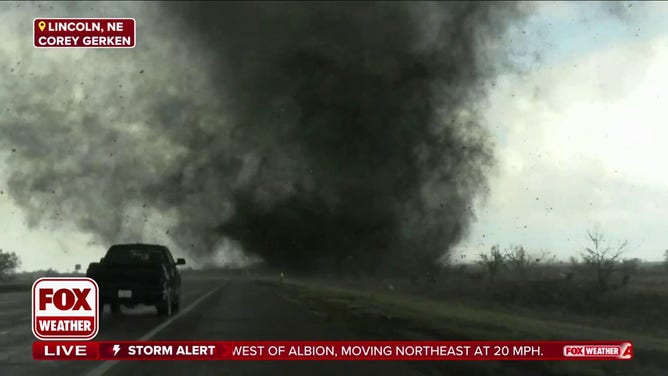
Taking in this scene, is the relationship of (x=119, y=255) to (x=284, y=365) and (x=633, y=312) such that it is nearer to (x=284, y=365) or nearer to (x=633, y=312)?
(x=284, y=365)

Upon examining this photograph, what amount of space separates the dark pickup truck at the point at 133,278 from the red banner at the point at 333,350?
5.64 m

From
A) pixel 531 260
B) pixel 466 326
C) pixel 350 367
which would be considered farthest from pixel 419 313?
pixel 531 260

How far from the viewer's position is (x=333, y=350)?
1329 cm

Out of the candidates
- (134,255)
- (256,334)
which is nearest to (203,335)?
(256,334)

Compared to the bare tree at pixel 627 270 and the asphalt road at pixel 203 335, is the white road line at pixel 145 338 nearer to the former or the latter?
the asphalt road at pixel 203 335

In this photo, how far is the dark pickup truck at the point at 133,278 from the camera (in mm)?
19344

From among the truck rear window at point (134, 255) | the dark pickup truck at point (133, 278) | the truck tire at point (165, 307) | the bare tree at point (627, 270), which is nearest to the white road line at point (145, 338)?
the truck tire at point (165, 307)

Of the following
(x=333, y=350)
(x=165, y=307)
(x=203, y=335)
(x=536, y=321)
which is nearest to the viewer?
(x=333, y=350)

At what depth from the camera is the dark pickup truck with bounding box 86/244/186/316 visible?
63.5ft

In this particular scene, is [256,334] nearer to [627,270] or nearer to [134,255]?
[134,255]

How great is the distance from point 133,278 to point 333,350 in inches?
329

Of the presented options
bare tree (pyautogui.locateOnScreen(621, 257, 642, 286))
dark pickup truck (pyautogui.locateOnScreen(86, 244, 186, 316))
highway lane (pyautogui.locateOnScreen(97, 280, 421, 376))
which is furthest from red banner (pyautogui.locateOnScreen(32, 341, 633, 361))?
bare tree (pyautogui.locateOnScreen(621, 257, 642, 286))

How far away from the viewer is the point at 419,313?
22.5 m

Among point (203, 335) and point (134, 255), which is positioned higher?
→ point (134, 255)
